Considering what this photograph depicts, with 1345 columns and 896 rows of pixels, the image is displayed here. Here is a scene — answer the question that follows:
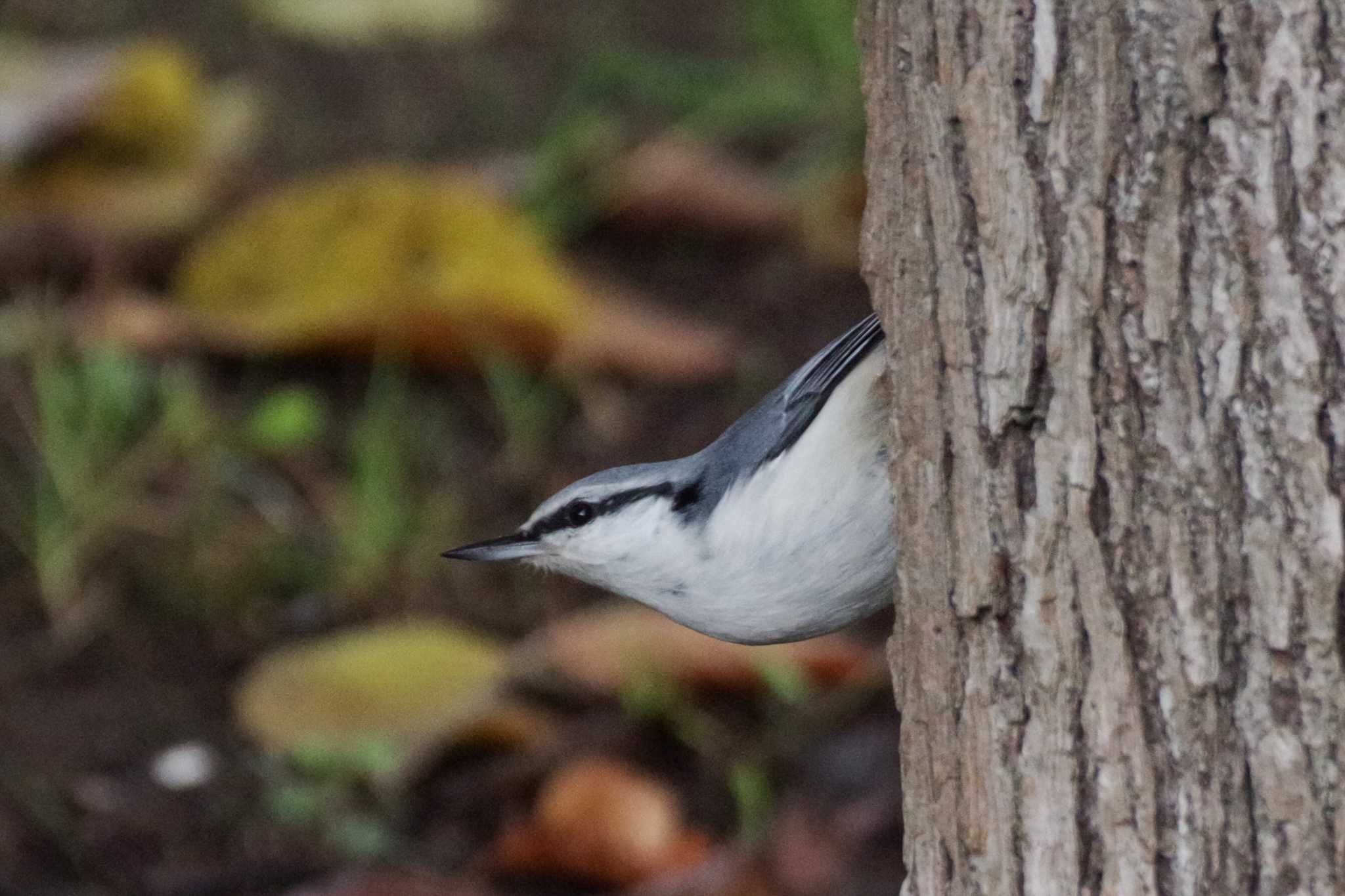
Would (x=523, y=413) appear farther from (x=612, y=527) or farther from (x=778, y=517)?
(x=778, y=517)

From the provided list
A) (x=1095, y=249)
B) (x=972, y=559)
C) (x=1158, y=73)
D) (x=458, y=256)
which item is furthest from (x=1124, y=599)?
(x=458, y=256)

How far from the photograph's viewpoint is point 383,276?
14.3ft

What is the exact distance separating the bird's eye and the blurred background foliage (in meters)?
1.04

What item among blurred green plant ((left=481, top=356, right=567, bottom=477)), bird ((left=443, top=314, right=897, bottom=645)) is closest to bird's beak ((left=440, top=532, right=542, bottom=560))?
bird ((left=443, top=314, right=897, bottom=645))

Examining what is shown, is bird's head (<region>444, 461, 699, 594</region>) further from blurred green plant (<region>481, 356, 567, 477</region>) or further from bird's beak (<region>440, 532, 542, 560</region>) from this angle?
blurred green plant (<region>481, 356, 567, 477</region>)

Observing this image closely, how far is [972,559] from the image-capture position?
169cm

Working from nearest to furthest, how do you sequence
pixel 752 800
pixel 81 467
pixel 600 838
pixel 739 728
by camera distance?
pixel 600 838 < pixel 752 800 < pixel 739 728 < pixel 81 467

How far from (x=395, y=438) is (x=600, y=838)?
146 cm

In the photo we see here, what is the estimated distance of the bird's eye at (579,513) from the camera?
88.0 inches

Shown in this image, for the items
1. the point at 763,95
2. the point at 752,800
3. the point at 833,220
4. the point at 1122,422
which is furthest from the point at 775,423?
the point at 763,95

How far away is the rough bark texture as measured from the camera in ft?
4.74

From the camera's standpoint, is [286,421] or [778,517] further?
[286,421]

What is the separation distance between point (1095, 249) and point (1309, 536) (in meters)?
0.29

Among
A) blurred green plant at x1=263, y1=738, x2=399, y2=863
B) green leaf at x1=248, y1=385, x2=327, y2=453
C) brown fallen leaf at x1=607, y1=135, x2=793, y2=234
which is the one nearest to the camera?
blurred green plant at x1=263, y1=738, x2=399, y2=863
